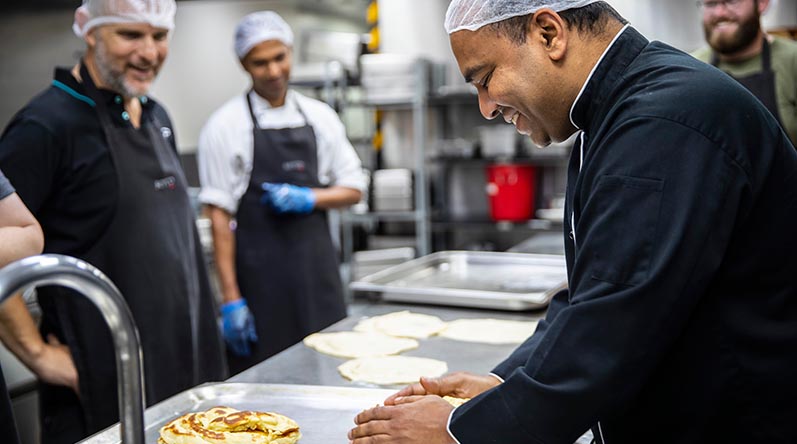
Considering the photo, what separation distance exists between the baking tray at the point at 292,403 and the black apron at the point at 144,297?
1.90ft

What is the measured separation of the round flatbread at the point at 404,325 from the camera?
2148 mm

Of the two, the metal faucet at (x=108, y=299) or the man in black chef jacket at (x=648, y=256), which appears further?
the man in black chef jacket at (x=648, y=256)

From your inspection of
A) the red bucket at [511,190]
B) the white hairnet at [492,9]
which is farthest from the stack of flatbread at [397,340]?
the red bucket at [511,190]

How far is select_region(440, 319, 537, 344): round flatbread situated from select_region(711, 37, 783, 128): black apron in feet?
5.82

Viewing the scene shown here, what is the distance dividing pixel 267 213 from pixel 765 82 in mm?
2215

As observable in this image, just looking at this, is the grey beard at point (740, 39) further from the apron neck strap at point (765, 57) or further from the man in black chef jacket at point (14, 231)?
the man in black chef jacket at point (14, 231)

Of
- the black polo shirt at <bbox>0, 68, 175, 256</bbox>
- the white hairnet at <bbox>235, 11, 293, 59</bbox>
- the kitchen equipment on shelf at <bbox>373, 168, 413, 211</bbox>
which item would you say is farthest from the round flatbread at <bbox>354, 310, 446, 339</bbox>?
the kitchen equipment on shelf at <bbox>373, 168, 413, 211</bbox>

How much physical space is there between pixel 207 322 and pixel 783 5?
187 inches

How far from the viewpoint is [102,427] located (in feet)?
6.68

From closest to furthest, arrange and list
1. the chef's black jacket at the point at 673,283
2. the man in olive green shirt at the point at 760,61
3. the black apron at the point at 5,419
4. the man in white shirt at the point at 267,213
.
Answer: the chef's black jacket at the point at 673,283
the black apron at the point at 5,419
the man in white shirt at the point at 267,213
the man in olive green shirt at the point at 760,61

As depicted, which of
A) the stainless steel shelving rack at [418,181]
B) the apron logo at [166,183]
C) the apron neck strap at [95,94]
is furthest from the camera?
the stainless steel shelving rack at [418,181]

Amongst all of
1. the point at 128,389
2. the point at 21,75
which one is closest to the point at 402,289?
the point at 128,389

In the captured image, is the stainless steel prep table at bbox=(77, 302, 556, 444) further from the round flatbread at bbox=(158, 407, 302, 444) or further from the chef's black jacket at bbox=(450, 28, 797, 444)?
the chef's black jacket at bbox=(450, 28, 797, 444)

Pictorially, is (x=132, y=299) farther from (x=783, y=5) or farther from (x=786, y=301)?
(x=783, y=5)
